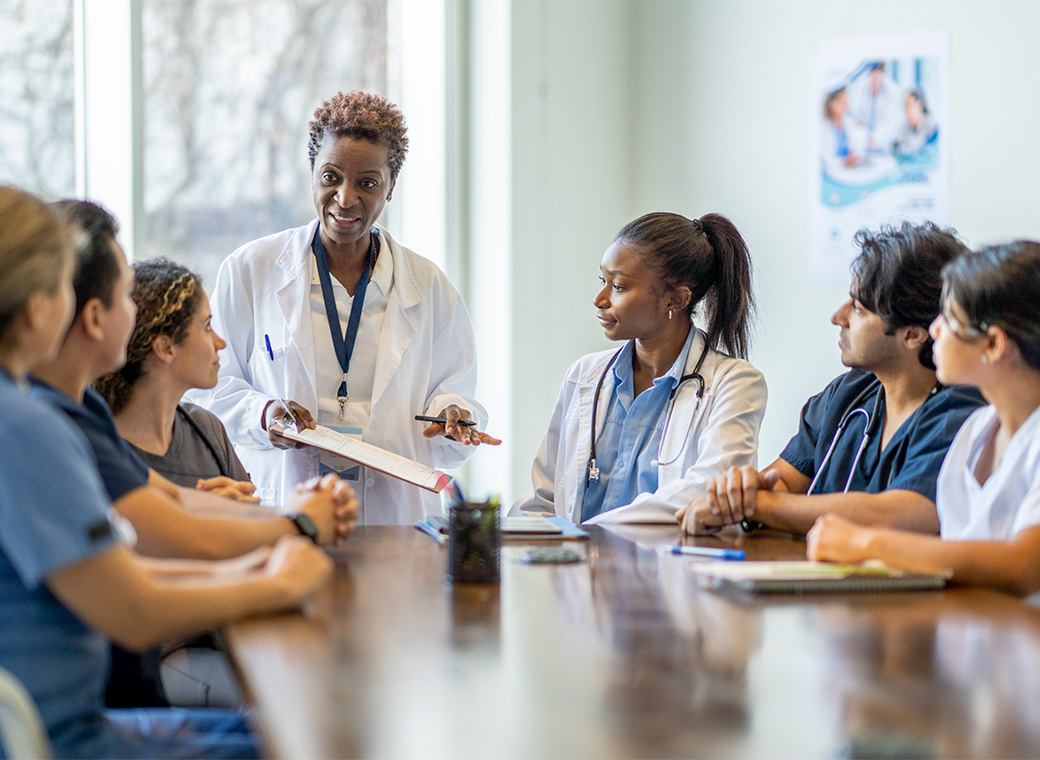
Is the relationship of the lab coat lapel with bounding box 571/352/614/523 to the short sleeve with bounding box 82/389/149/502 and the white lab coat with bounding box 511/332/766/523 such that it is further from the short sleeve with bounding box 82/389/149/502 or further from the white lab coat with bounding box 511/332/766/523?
the short sleeve with bounding box 82/389/149/502

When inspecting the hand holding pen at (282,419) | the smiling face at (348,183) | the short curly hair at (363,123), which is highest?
the short curly hair at (363,123)

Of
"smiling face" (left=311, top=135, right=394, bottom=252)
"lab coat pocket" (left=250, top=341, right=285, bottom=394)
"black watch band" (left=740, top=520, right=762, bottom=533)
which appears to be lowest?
"black watch band" (left=740, top=520, right=762, bottom=533)

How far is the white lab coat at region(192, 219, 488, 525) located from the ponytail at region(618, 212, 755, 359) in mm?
700

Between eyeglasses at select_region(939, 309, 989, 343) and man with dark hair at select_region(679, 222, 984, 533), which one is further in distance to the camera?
man with dark hair at select_region(679, 222, 984, 533)

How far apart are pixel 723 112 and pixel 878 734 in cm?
361

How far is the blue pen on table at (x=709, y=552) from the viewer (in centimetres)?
201

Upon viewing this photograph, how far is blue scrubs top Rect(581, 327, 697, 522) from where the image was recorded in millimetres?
2781

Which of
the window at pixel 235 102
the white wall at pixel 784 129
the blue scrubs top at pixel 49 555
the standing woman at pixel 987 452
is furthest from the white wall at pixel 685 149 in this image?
the blue scrubs top at pixel 49 555

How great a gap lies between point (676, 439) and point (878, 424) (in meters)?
0.52

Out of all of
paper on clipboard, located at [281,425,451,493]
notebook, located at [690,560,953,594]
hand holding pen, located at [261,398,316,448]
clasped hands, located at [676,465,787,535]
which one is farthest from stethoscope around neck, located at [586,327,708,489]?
notebook, located at [690,560,953,594]

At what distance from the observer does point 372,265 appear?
3217 millimetres

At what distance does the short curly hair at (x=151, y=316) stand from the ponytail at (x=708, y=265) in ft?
4.09

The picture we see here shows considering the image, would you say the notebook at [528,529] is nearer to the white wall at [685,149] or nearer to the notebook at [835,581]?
the notebook at [835,581]

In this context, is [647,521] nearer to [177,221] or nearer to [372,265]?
[372,265]
